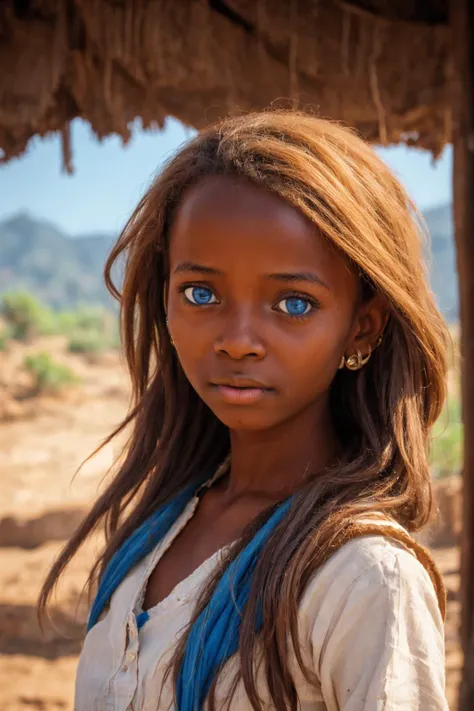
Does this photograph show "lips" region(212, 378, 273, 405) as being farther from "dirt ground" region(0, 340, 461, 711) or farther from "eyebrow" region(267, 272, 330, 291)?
"dirt ground" region(0, 340, 461, 711)

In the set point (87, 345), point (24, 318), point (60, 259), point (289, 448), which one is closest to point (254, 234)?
point (289, 448)

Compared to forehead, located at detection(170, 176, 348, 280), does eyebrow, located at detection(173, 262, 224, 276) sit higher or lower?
lower

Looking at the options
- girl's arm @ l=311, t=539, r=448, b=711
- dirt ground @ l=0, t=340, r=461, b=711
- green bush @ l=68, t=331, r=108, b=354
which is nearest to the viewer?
girl's arm @ l=311, t=539, r=448, b=711

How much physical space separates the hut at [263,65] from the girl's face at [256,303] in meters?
1.82

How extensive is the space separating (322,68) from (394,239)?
2.10 metres

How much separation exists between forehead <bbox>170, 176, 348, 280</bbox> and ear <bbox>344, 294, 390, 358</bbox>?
10 centimetres

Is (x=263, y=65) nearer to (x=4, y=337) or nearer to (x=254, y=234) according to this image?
(x=254, y=234)

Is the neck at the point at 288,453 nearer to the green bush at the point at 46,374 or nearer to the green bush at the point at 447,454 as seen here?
the green bush at the point at 447,454

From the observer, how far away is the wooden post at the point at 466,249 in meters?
2.85

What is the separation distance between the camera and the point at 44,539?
6586 mm

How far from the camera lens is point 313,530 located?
1.11 metres

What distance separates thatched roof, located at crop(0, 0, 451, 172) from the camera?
3.06 m

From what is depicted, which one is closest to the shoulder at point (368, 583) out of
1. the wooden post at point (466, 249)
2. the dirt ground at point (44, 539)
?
the dirt ground at point (44, 539)

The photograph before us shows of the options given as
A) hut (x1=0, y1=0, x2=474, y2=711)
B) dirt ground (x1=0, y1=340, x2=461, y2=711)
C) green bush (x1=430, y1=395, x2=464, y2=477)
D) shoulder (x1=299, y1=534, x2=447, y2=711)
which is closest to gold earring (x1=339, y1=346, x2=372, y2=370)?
shoulder (x1=299, y1=534, x2=447, y2=711)
